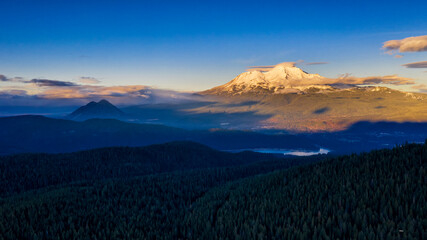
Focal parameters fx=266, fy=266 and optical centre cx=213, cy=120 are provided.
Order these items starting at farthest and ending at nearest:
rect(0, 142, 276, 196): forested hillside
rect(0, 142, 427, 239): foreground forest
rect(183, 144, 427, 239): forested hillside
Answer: rect(0, 142, 276, 196): forested hillside, rect(0, 142, 427, 239): foreground forest, rect(183, 144, 427, 239): forested hillside

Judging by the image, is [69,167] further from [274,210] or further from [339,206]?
[339,206]

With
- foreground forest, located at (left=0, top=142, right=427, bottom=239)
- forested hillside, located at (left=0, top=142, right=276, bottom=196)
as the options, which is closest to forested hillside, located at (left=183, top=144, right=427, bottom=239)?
foreground forest, located at (left=0, top=142, right=427, bottom=239)

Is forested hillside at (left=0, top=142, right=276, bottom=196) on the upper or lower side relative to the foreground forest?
lower

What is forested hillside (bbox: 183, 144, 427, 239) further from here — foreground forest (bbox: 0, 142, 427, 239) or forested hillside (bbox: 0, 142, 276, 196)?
forested hillside (bbox: 0, 142, 276, 196)

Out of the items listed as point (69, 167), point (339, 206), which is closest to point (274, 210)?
point (339, 206)

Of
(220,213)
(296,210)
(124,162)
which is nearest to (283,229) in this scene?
(296,210)

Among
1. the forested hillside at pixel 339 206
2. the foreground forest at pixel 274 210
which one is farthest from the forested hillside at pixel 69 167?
the forested hillside at pixel 339 206

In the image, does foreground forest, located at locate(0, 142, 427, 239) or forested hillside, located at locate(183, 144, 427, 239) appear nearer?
forested hillside, located at locate(183, 144, 427, 239)

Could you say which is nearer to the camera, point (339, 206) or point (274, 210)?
point (339, 206)

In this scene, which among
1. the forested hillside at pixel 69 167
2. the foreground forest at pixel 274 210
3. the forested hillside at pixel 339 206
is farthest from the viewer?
the forested hillside at pixel 69 167

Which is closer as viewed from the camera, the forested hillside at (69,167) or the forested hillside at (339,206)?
the forested hillside at (339,206)

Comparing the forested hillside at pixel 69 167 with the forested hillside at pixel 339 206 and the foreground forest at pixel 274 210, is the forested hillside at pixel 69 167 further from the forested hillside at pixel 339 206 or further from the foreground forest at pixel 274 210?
the forested hillside at pixel 339 206

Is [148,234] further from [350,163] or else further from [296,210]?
[350,163]
